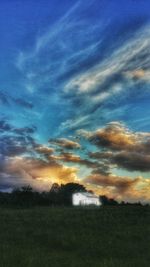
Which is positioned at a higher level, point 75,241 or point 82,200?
point 82,200

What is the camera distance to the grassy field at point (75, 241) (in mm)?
22802

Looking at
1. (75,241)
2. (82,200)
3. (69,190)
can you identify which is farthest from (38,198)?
(75,241)

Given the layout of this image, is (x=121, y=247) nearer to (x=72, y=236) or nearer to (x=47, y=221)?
(x=72, y=236)

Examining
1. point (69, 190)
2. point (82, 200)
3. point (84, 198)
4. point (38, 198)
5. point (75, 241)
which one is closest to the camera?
point (75, 241)

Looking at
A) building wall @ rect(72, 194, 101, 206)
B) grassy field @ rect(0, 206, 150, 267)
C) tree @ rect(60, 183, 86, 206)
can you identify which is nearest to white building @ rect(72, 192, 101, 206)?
building wall @ rect(72, 194, 101, 206)

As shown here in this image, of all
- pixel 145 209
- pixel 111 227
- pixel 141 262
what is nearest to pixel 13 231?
pixel 111 227

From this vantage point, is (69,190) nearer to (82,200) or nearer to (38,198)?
(82,200)

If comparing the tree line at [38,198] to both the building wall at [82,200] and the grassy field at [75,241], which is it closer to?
the building wall at [82,200]

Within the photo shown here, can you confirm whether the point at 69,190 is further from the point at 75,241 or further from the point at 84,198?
the point at 75,241

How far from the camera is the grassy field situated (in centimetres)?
2280

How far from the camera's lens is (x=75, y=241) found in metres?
31.6

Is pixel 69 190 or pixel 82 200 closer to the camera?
pixel 82 200

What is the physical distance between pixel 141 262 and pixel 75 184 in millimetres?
112570

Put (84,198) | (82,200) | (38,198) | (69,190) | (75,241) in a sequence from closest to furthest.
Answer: (75,241) → (38,198) → (82,200) → (84,198) → (69,190)
